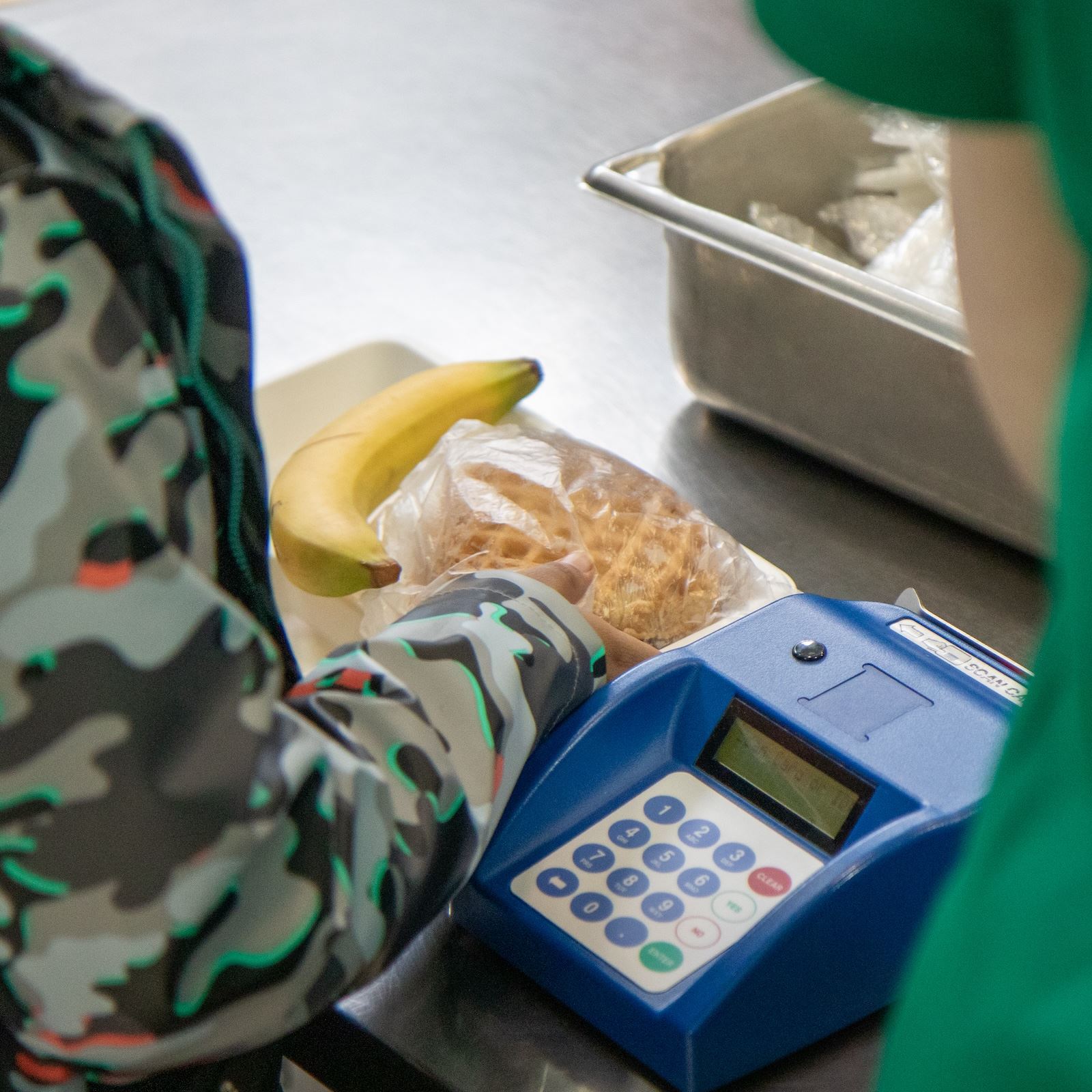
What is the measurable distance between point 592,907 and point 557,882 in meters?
0.02

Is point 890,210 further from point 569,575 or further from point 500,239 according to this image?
point 569,575

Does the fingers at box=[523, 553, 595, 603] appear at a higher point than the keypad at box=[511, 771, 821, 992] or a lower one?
higher

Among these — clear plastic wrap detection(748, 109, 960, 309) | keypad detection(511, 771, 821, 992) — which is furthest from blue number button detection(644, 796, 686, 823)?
clear plastic wrap detection(748, 109, 960, 309)

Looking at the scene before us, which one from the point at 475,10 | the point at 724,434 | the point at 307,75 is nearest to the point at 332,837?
the point at 724,434

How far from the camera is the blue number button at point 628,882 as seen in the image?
2.23 feet

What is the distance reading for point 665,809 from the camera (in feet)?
2.36

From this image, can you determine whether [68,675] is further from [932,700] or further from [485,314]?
[485,314]

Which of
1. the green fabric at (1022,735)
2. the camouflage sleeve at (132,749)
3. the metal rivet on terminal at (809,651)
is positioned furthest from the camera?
the metal rivet on terminal at (809,651)

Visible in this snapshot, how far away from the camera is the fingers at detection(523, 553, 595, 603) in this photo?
2.69ft

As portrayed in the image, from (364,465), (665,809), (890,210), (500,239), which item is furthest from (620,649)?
(500,239)

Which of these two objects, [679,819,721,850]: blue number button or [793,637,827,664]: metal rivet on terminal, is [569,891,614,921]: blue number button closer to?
[679,819,721,850]: blue number button

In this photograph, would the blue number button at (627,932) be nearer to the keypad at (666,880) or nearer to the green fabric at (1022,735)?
the keypad at (666,880)

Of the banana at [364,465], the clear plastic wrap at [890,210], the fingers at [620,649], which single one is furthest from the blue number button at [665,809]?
the clear plastic wrap at [890,210]

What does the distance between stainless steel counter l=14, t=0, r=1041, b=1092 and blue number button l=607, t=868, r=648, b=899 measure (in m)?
0.07
